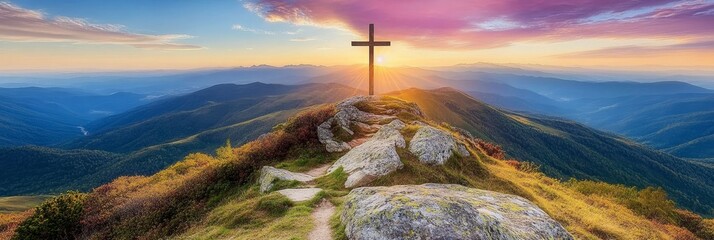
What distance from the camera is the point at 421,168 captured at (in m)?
19.7

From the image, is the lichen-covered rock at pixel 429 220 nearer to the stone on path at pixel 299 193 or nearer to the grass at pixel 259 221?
the grass at pixel 259 221

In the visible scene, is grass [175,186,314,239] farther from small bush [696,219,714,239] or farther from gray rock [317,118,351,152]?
small bush [696,219,714,239]

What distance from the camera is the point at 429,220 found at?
10609 millimetres

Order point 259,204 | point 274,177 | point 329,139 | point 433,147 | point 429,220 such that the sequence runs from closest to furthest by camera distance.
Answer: point 429,220 → point 259,204 → point 274,177 → point 433,147 → point 329,139

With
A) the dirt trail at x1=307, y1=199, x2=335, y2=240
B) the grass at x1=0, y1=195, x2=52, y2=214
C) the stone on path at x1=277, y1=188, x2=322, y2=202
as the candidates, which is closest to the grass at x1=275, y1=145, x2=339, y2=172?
the stone on path at x1=277, y1=188, x2=322, y2=202

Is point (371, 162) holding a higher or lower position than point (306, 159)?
higher

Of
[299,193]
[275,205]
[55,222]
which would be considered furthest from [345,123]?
[55,222]

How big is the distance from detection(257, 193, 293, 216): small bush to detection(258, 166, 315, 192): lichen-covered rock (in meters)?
2.77

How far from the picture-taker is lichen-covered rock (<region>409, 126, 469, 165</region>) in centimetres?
2105

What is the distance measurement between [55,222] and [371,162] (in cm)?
2318

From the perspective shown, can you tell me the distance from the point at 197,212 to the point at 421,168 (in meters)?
12.8

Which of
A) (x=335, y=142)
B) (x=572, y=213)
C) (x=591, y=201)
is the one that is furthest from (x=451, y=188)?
(x=591, y=201)

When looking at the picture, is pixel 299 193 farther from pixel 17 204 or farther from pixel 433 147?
pixel 17 204

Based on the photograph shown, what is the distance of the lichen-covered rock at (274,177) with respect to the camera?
20.1m
